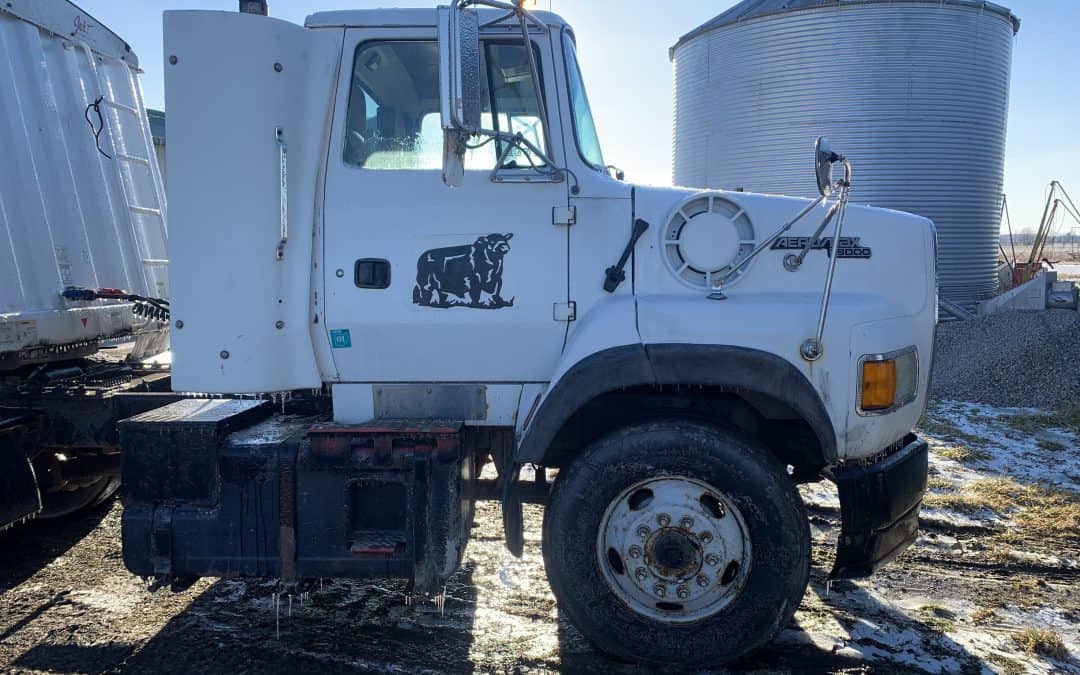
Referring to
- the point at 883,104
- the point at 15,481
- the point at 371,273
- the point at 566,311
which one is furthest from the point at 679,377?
the point at 883,104

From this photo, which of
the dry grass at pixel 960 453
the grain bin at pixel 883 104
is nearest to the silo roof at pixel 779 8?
→ the grain bin at pixel 883 104

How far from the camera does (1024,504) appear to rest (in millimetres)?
5387

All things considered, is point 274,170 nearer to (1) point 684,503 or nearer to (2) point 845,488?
(1) point 684,503

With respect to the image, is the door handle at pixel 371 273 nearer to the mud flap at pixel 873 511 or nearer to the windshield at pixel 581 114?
the windshield at pixel 581 114

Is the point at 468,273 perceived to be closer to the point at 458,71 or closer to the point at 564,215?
the point at 564,215

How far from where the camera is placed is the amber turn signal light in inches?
121

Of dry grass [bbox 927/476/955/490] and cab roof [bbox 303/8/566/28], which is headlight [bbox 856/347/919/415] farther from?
dry grass [bbox 927/476/955/490]

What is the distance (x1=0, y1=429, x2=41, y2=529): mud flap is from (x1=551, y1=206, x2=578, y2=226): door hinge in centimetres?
325

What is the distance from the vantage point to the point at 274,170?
326 cm

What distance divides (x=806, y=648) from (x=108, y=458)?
13.9 feet

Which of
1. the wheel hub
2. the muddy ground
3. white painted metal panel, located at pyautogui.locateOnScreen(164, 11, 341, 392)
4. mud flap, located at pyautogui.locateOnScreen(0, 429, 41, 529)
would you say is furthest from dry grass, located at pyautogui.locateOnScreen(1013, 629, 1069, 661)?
mud flap, located at pyautogui.locateOnScreen(0, 429, 41, 529)

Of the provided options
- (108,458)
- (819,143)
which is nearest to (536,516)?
(108,458)

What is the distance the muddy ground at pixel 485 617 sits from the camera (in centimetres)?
329

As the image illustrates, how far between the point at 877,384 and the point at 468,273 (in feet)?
6.23
